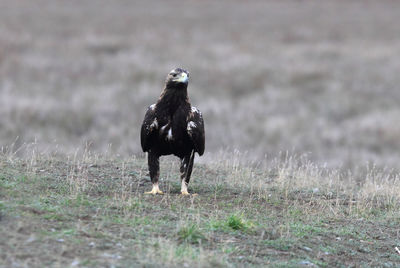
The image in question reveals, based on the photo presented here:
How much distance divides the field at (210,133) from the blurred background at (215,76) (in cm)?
10

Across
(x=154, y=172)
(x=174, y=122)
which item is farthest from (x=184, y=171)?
(x=174, y=122)

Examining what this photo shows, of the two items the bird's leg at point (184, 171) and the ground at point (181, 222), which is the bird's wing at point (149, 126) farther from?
the ground at point (181, 222)

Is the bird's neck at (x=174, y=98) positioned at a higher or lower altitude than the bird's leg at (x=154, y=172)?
higher

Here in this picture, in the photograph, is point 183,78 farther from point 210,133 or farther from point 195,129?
Answer: point 210,133

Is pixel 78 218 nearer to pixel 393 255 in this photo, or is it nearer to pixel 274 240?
pixel 274 240

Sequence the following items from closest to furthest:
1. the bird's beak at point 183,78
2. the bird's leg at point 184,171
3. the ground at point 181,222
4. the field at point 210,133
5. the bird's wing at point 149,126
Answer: the ground at point 181,222 < the field at point 210,133 < the bird's beak at point 183,78 < the bird's wing at point 149,126 < the bird's leg at point 184,171

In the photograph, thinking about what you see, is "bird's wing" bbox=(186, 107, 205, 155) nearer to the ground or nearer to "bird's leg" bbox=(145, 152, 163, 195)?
"bird's leg" bbox=(145, 152, 163, 195)

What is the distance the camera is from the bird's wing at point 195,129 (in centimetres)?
1047

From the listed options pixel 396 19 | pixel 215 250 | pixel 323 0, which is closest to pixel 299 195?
pixel 215 250

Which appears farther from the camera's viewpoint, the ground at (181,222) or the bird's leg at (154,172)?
the bird's leg at (154,172)

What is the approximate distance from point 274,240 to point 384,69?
92.5ft

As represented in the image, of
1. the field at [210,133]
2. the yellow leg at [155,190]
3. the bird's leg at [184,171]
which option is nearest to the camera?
the field at [210,133]

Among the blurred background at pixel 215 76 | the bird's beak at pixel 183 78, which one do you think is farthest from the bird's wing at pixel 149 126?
the blurred background at pixel 215 76

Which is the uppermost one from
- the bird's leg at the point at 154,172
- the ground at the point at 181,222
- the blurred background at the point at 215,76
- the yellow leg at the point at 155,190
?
the blurred background at the point at 215,76
